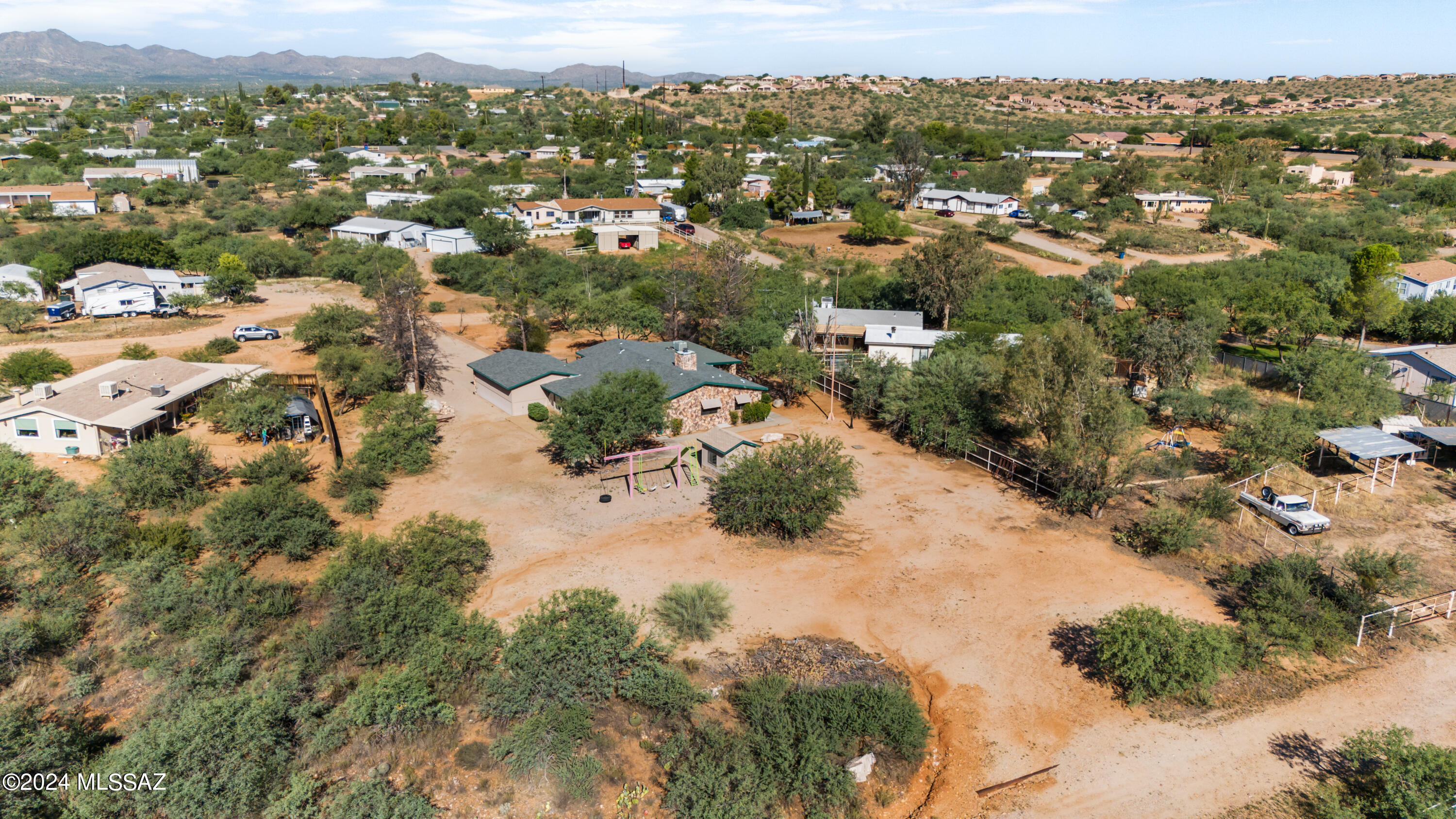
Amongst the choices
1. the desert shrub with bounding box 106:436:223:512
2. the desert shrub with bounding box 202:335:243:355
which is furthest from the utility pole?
the desert shrub with bounding box 202:335:243:355

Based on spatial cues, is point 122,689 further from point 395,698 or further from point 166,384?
point 166,384

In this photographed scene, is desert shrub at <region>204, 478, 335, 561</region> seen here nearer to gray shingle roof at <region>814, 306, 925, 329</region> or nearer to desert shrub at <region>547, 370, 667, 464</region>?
desert shrub at <region>547, 370, 667, 464</region>

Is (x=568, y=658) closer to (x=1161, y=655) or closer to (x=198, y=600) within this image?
(x=198, y=600)

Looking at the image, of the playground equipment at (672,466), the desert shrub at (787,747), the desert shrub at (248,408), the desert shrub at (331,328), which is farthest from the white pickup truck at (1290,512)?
the desert shrub at (331,328)

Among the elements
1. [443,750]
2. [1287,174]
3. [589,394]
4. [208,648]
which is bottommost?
[443,750]

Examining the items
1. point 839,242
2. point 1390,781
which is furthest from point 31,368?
point 839,242

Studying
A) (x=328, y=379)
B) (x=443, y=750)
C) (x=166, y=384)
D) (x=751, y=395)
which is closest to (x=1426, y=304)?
(x=751, y=395)
